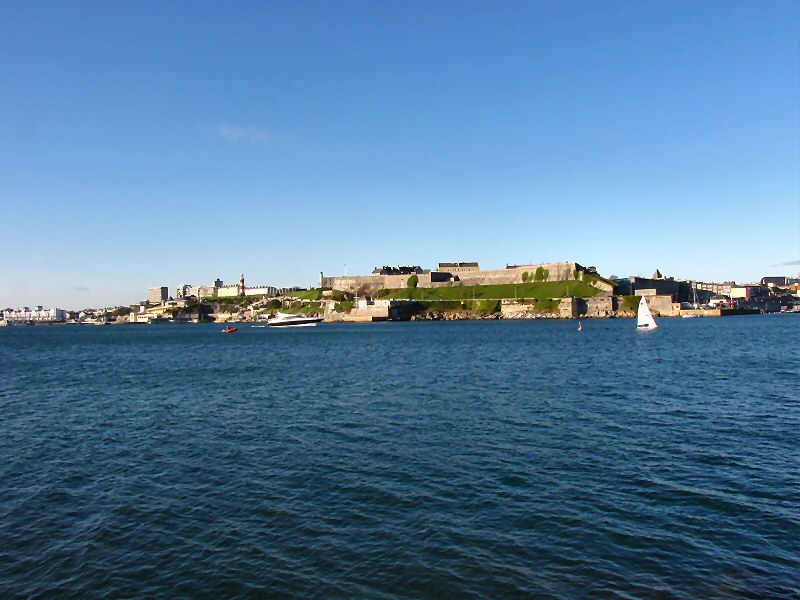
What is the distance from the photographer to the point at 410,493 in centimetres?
1394

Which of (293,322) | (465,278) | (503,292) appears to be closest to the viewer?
(293,322)

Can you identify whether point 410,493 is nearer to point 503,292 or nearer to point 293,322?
point 293,322

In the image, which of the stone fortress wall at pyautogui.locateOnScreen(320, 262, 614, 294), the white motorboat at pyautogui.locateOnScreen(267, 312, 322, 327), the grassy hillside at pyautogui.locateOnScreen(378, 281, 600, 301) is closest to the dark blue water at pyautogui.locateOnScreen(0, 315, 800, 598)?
the white motorboat at pyautogui.locateOnScreen(267, 312, 322, 327)

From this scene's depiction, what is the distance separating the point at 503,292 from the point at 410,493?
160150 mm

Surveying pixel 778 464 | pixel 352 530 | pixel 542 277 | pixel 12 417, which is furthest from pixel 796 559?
pixel 542 277

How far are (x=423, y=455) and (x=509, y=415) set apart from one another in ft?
21.6

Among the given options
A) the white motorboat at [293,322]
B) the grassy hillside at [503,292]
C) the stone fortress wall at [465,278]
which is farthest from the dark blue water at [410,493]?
the stone fortress wall at [465,278]

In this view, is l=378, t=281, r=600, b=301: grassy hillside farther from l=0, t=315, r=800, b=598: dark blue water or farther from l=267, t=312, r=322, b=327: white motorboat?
l=0, t=315, r=800, b=598: dark blue water

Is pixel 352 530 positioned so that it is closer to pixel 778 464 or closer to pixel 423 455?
pixel 423 455

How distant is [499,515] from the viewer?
40.7 feet

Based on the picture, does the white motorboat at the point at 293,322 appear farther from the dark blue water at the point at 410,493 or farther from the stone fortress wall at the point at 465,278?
the dark blue water at the point at 410,493

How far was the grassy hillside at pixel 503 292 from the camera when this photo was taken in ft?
513

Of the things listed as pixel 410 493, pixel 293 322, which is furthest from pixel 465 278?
pixel 410 493

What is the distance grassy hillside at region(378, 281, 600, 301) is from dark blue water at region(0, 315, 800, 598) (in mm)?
128703
